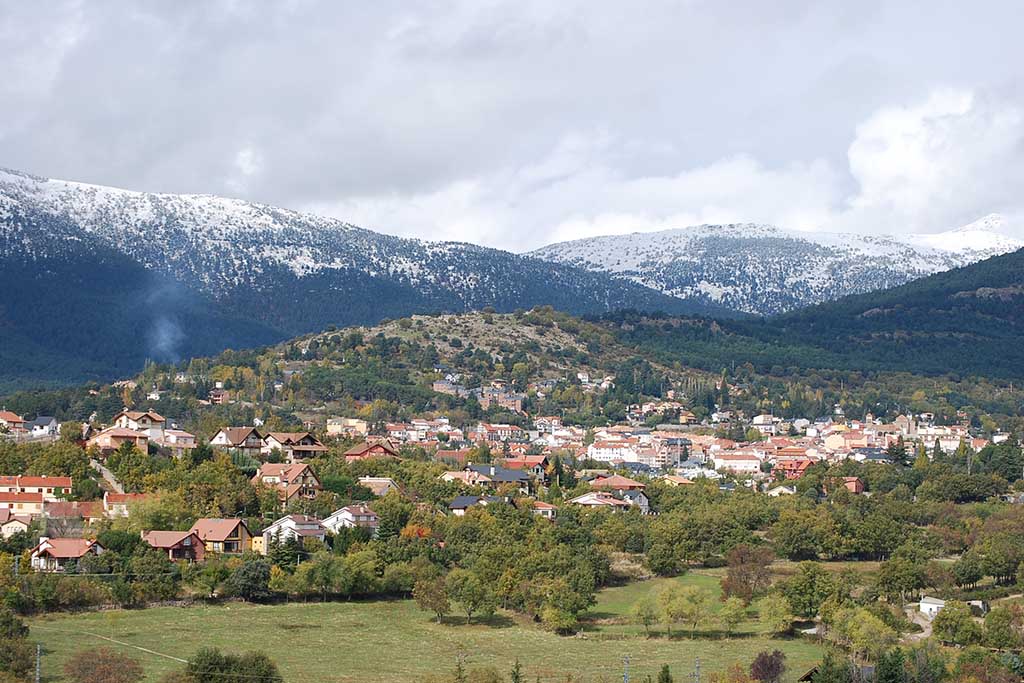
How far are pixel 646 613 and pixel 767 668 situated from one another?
1058cm

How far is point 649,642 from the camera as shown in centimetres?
5997

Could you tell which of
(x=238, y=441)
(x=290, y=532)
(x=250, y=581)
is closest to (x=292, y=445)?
(x=238, y=441)

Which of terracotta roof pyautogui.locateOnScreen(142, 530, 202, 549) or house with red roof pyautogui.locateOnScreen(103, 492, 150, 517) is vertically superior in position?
house with red roof pyautogui.locateOnScreen(103, 492, 150, 517)

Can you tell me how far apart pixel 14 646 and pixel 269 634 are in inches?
467

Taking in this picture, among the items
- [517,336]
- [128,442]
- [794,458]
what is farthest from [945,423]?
[128,442]

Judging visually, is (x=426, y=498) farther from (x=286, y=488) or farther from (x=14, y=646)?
(x=14, y=646)

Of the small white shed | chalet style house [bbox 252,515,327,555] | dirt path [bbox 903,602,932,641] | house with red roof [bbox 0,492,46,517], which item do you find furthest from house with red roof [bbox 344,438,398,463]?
the small white shed

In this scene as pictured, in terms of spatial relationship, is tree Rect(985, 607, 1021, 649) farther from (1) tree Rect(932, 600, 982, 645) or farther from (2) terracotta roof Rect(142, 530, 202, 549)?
(2) terracotta roof Rect(142, 530, 202, 549)

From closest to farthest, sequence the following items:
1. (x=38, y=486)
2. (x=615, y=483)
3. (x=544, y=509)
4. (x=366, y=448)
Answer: (x=38, y=486), (x=544, y=509), (x=366, y=448), (x=615, y=483)

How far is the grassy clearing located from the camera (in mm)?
52406

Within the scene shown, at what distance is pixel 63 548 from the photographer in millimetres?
63312

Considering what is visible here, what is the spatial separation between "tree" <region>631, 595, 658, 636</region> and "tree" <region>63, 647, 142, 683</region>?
21.2 m

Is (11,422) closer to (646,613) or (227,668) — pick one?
(646,613)

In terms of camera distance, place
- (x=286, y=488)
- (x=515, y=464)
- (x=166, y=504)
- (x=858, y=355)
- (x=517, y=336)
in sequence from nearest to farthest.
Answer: (x=166, y=504), (x=286, y=488), (x=515, y=464), (x=517, y=336), (x=858, y=355)
